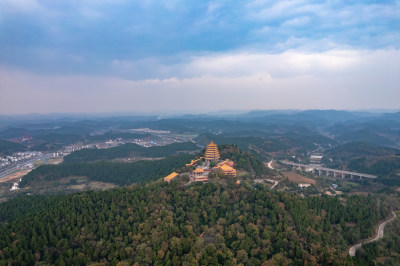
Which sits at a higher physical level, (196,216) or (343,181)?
(196,216)

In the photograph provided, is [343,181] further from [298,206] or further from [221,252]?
[221,252]

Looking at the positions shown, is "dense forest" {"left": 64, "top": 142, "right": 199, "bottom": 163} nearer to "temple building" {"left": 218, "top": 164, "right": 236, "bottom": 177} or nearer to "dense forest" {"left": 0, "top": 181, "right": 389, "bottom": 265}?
"temple building" {"left": 218, "top": 164, "right": 236, "bottom": 177}

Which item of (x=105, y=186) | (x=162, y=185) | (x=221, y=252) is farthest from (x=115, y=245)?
(x=105, y=186)

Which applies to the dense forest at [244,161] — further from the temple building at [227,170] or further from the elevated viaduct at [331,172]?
the elevated viaduct at [331,172]

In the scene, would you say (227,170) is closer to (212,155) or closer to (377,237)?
(212,155)

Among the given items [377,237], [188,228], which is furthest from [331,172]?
[188,228]

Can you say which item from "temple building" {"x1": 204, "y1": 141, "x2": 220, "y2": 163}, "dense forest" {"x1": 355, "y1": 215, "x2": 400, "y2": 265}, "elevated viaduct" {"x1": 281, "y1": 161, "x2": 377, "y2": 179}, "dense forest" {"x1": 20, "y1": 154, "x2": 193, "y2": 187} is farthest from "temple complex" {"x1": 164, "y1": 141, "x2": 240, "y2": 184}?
"elevated viaduct" {"x1": 281, "y1": 161, "x2": 377, "y2": 179}

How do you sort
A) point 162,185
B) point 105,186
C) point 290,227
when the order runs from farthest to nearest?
point 105,186 → point 162,185 → point 290,227
